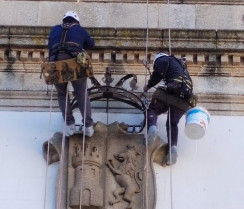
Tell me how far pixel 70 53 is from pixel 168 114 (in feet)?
4.67

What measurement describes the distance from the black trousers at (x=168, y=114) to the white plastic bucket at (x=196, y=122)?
7.6 inches

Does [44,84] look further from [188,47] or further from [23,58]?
[188,47]

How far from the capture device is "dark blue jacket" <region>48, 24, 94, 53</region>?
47.5ft

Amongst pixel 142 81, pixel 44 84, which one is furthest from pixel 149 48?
pixel 44 84

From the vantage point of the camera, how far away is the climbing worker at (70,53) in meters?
14.4

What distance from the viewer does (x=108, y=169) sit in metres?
14.5

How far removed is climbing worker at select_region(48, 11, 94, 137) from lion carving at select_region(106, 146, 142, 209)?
471 mm

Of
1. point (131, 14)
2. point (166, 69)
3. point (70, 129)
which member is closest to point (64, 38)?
point (70, 129)

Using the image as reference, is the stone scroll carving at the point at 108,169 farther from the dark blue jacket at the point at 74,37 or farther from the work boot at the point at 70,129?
the dark blue jacket at the point at 74,37

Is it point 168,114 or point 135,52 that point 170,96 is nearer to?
point 168,114

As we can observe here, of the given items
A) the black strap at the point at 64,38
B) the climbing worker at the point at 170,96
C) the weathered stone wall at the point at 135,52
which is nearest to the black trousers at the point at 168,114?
Answer: the climbing worker at the point at 170,96

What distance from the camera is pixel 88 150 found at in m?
14.5

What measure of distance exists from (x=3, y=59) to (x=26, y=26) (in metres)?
0.51

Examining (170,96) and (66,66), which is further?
(170,96)
